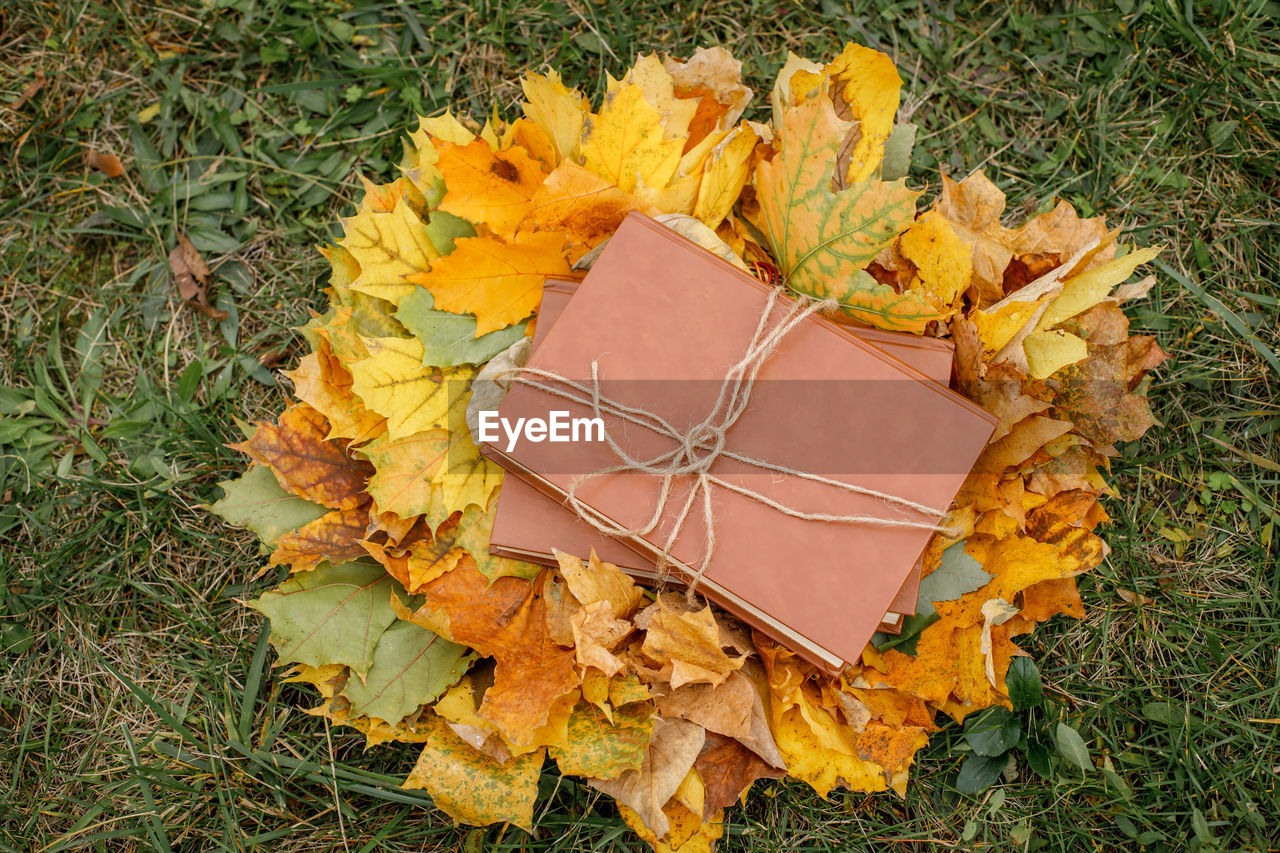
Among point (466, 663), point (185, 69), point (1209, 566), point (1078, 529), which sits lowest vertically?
point (466, 663)

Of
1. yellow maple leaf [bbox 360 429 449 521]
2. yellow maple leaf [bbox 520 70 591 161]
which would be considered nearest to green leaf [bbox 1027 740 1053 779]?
yellow maple leaf [bbox 360 429 449 521]

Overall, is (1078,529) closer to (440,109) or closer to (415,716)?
(415,716)

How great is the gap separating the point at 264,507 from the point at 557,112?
40.2 inches

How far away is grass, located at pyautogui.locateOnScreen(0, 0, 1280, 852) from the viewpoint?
6.15 feet

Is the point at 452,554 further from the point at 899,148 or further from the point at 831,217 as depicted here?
the point at 899,148

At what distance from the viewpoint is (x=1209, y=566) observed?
195cm

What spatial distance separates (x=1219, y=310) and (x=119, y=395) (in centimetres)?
286

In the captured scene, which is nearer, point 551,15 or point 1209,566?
point 1209,566

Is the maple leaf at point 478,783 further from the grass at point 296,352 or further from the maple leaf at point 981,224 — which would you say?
the maple leaf at point 981,224

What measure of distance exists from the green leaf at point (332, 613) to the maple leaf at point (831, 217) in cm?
109

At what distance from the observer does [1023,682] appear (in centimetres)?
179

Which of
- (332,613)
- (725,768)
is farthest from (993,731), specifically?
(332,613)

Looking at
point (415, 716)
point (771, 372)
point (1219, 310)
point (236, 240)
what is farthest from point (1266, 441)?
point (236, 240)

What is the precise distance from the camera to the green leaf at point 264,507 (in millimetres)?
1668
